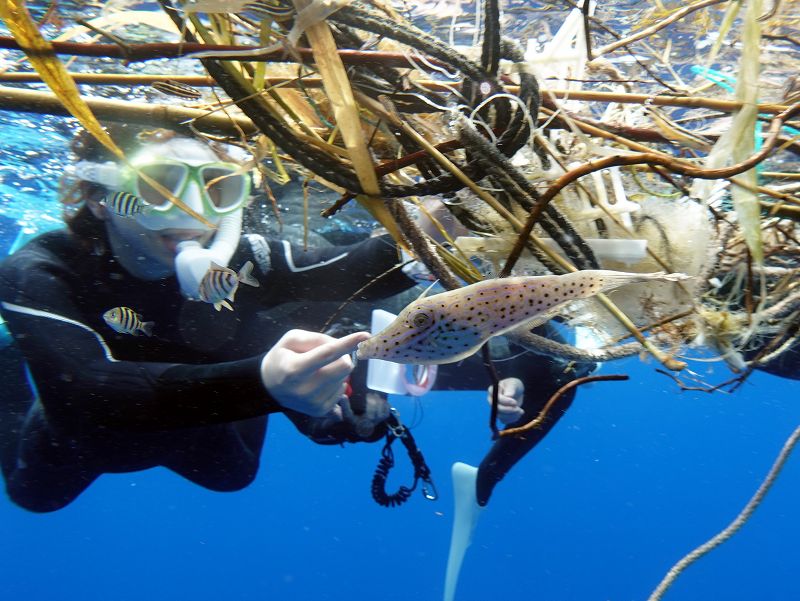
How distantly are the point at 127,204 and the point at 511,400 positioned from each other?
478cm

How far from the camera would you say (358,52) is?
5.63ft

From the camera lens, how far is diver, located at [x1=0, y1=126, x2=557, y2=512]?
254cm

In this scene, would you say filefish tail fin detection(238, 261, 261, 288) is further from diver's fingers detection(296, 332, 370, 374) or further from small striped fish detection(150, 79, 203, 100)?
diver's fingers detection(296, 332, 370, 374)

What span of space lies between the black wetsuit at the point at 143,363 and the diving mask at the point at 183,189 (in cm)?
80

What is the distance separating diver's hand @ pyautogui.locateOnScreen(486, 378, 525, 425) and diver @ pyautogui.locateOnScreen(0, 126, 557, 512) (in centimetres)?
5

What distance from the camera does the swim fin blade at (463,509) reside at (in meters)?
9.15

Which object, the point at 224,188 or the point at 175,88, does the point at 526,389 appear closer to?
the point at 224,188

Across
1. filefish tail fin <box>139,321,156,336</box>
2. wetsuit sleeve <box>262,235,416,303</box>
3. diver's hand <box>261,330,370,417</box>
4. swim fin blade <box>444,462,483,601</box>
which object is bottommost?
swim fin blade <box>444,462,483,601</box>

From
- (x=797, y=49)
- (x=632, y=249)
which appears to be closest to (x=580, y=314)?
(x=632, y=249)

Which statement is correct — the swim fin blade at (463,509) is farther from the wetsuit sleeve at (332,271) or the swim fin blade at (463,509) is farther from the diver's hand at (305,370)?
the diver's hand at (305,370)

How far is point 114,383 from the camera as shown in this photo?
273cm

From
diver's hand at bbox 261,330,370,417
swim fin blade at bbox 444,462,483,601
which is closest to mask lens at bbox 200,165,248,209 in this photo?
diver's hand at bbox 261,330,370,417

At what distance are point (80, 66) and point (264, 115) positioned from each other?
205 centimetres

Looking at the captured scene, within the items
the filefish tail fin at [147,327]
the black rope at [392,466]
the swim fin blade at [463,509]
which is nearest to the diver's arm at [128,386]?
the filefish tail fin at [147,327]
